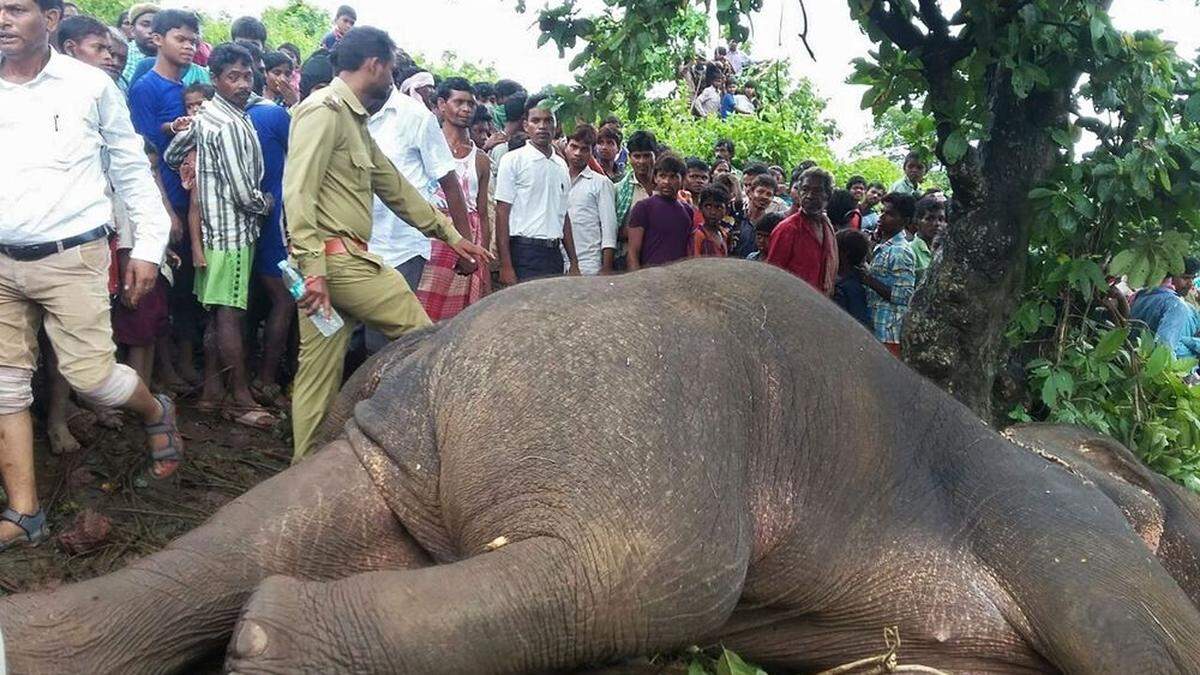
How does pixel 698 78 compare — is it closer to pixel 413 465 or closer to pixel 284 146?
pixel 284 146

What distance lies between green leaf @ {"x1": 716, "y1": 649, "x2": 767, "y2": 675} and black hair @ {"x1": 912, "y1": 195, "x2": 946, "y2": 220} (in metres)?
5.51

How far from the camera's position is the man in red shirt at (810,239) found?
283 inches

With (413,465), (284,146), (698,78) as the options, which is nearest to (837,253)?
(284,146)

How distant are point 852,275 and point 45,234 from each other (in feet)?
17.5

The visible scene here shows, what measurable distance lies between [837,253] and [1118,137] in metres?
2.52

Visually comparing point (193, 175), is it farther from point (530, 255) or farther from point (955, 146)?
point (955, 146)

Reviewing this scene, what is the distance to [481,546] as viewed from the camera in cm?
275

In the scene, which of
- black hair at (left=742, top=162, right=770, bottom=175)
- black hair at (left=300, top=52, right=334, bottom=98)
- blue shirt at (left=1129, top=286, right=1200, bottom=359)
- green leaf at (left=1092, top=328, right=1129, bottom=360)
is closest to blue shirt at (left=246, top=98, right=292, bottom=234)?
black hair at (left=300, top=52, right=334, bottom=98)

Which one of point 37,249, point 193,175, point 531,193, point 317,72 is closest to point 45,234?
point 37,249

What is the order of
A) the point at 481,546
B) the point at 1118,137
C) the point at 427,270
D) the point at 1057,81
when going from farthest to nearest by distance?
the point at 427,270 < the point at 1118,137 < the point at 1057,81 < the point at 481,546

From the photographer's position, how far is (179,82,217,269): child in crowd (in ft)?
18.2

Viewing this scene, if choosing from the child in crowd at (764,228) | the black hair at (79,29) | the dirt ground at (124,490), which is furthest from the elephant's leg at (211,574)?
the child in crowd at (764,228)

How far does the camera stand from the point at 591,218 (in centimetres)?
785

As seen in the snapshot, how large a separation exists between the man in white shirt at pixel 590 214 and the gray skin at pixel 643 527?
4.45 m
